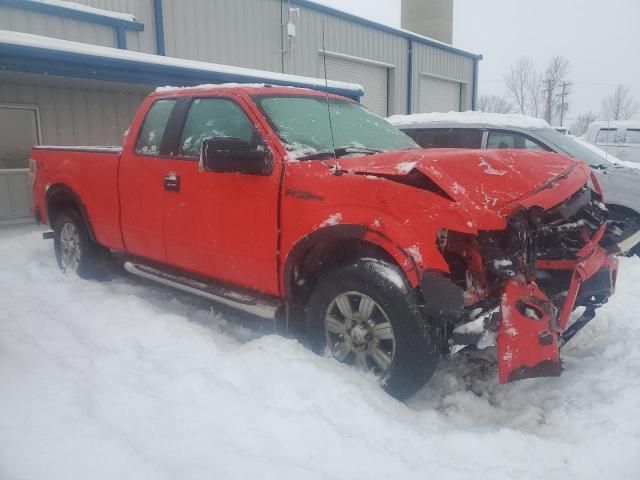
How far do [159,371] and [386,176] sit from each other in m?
1.75

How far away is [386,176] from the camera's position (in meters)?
2.93

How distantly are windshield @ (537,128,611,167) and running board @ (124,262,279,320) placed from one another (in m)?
4.65

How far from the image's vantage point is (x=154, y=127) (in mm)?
4441

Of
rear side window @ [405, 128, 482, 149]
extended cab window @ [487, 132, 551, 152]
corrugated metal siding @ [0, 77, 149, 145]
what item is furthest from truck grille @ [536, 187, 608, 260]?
corrugated metal siding @ [0, 77, 149, 145]

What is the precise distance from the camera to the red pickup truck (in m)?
2.73

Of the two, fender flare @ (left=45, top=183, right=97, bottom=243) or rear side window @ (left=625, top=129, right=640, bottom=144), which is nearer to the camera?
fender flare @ (left=45, top=183, right=97, bottom=243)

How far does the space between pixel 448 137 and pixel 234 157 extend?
4467 mm

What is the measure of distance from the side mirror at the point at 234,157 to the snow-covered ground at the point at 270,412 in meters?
1.13

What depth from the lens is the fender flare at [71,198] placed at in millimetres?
5098

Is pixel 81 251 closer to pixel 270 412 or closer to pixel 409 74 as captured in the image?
pixel 270 412

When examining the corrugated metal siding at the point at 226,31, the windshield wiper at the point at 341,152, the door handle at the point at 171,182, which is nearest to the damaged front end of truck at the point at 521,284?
the windshield wiper at the point at 341,152

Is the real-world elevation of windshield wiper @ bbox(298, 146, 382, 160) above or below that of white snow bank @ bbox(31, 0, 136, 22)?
below

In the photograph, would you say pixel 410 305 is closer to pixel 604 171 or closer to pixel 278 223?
pixel 278 223

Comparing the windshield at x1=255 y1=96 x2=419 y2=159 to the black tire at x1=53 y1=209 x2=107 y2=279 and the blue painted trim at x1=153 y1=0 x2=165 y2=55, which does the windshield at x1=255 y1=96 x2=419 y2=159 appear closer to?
the black tire at x1=53 y1=209 x2=107 y2=279
